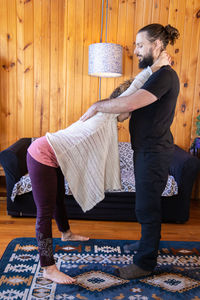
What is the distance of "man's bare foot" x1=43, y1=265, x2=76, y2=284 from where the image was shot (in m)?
1.66

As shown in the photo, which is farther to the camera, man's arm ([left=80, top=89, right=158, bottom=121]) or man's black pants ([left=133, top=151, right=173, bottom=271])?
man's black pants ([left=133, top=151, right=173, bottom=271])

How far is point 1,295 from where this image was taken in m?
1.54

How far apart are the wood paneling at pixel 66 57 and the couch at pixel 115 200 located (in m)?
0.91

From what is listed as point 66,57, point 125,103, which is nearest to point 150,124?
point 125,103

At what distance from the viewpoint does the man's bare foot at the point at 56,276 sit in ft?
5.45

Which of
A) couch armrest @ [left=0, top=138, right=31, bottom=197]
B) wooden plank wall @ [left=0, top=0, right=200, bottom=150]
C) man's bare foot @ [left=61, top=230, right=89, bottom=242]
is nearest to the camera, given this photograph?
man's bare foot @ [left=61, top=230, right=89, bottom=242]

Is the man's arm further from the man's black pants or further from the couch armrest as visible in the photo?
the couch armrest

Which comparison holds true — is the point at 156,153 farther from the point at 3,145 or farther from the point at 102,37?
the point at 3,145

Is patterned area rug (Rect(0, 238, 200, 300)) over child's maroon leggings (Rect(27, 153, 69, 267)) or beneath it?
beneath

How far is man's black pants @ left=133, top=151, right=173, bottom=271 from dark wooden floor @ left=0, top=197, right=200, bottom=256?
2.24 ft

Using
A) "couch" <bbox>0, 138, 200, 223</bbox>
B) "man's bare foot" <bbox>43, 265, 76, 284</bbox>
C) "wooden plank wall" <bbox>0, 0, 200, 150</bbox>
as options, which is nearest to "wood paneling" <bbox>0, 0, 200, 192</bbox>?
"wooden plank wall" <bbox>0, 0, 200, 150</bbox>

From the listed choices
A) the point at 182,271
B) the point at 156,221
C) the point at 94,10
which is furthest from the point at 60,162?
the point at 94,10

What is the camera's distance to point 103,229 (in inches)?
97.0

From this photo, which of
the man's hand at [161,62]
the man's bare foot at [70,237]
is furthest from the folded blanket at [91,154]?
the man's bare foot at [70,237]
